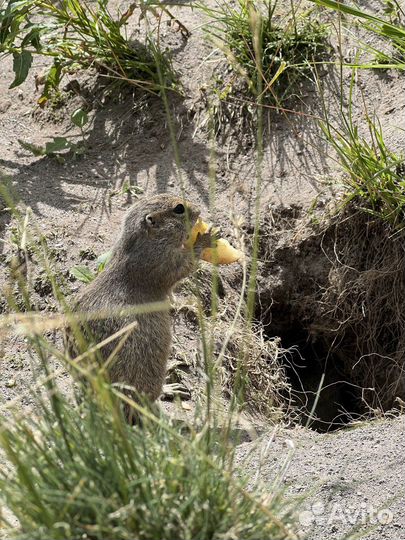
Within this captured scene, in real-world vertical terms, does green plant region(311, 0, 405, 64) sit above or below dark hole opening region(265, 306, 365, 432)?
above

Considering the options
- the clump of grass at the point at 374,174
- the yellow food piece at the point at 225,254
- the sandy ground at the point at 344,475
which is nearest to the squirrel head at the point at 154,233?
the yellow food piece at the point at 225,254

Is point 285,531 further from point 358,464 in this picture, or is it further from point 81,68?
point 81,68

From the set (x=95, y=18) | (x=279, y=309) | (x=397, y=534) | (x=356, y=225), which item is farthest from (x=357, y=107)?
(x=397, y=534)

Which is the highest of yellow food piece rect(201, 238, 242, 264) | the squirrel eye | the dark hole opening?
the squirrel eye

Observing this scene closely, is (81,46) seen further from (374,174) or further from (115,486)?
(115,486)

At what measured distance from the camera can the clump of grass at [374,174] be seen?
5.95 m

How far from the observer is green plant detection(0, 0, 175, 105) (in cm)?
695

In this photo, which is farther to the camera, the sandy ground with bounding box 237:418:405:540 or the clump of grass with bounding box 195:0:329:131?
the clump of grass with bounding box 195:0:329:131

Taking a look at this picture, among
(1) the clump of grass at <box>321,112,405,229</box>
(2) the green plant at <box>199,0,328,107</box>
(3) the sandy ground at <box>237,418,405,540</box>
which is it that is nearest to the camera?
(3) the sandy ground at <box>237,418,405,540</box>

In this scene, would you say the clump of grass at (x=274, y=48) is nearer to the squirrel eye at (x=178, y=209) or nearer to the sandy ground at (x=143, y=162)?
the sandy ground at (x=143, y=162)

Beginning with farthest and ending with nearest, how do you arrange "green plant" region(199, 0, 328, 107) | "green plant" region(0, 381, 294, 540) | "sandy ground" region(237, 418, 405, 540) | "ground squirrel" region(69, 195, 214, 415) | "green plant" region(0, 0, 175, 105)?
"green plant" region(0, 0, 175, 105) < "green plant" region(199, 0, 328, 107) < "ground squirrel" region(69, 195, 214, 415) < "sandy ground" region(237, 418, 405, 540) < "green plant" region(0, 381, 294, 540)

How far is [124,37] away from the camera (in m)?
7.70

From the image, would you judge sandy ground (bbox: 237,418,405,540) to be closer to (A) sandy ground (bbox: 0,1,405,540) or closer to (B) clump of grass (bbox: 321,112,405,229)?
(A) sandy ground (bbox: 0,1,405,540)

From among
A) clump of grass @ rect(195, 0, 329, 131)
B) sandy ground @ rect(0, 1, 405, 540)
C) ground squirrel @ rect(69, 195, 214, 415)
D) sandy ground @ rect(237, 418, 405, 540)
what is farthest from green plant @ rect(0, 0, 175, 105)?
sandy ground @ rect(237, 418, 405, 540)
